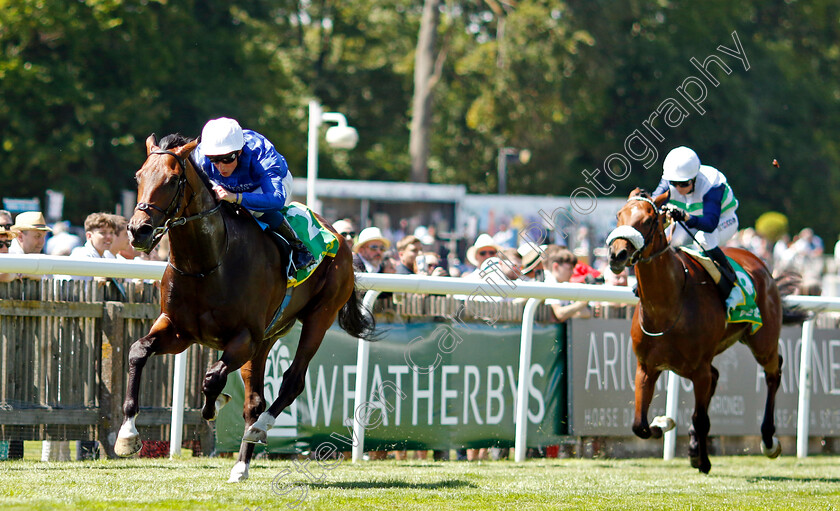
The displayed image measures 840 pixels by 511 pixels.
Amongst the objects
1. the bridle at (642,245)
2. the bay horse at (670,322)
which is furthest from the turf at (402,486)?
the bridle at (642,245)

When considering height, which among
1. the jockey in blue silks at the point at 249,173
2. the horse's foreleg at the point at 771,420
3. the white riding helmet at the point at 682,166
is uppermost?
the white riding helmet at the point at 682,166

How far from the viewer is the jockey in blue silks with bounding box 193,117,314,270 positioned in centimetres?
642

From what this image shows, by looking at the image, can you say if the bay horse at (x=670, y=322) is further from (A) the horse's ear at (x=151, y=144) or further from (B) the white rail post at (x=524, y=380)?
(A) the horse's ear at (x=151, y=144)

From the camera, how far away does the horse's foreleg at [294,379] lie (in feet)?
21.1

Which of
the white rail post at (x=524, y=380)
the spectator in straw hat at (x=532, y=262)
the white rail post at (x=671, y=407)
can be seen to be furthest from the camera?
the spectator in straw hat at (x=532, y=262)

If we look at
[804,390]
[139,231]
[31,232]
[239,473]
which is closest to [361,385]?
→ [239,473]

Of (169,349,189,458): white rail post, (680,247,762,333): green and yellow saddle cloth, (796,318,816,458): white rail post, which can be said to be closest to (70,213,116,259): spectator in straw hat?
(169,349,189,458): white rail post

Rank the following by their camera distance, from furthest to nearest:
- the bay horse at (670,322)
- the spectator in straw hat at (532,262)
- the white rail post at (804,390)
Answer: the white rail post at (804,390), the spectator in straw hat at (532,262), the bay horse at (670,322)

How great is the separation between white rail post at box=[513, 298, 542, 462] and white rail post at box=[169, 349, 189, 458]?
106 inches

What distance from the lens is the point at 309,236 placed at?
23.3 ft

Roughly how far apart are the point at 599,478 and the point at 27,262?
13.1ft

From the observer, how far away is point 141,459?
25.4 feet

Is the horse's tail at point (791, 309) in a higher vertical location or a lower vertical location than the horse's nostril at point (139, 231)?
lower

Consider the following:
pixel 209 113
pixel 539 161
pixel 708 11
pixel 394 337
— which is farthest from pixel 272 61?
pixel 394 337
